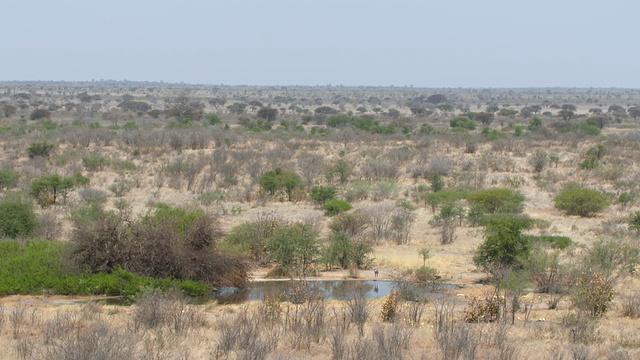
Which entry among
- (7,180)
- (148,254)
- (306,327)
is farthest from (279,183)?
(306,327)

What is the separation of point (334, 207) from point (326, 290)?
902 centimetres

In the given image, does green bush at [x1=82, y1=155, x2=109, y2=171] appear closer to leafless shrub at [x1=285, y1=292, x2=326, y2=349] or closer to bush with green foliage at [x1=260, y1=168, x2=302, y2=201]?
bush with green foliage at [x1=260, y1=168, x2=302, y2=201]

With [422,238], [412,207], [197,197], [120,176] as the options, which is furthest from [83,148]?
[422,238]

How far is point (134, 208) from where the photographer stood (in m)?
28.0

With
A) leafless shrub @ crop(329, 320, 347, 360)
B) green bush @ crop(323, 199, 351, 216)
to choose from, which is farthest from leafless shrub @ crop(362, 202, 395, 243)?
leafless shrub @ crop(329, 320, 347, 360)

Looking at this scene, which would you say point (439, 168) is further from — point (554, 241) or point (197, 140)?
point (197, 140)

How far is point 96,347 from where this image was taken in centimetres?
913

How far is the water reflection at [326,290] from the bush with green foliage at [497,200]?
9.27m

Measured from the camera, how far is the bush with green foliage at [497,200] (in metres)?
26.8

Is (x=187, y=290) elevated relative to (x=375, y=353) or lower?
lower

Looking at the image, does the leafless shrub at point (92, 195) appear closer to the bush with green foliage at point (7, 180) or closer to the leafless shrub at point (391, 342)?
the bush with green foliage at point (7, 180)

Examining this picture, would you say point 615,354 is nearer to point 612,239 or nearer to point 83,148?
point 612,239

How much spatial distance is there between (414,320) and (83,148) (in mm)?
34589

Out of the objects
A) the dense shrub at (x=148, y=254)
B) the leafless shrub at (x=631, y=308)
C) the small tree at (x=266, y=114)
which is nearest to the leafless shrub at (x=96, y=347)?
the dense shrub at (x=148, y=254)
